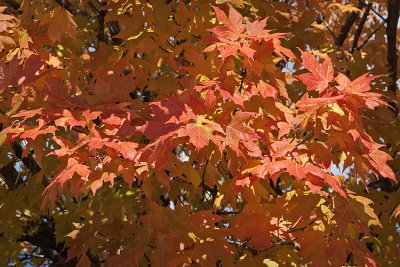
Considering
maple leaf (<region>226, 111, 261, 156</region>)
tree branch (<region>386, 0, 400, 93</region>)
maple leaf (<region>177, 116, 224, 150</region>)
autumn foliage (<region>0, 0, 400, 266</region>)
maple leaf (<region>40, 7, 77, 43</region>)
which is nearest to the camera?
maple leaf (<region>177, 116, 224, 150</region>)

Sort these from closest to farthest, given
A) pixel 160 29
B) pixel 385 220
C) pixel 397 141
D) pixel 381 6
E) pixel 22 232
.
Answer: pixel 160 29, pixel 397 141, pixel 385 220, pixel 22 232, pixel 381 6

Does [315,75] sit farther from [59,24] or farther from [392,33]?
[392,33]

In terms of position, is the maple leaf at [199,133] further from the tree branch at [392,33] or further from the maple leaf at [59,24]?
the tree branch at [392,33]

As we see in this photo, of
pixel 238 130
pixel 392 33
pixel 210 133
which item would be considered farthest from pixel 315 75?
pixel 392 33

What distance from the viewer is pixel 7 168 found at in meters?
4.29

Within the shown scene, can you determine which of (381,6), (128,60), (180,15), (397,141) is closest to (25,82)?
(128,60)

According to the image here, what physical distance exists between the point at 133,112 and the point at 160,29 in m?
0.86

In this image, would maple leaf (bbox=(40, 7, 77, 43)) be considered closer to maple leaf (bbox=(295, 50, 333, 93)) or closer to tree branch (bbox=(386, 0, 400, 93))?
maple leaf (bbox=(295, 50, 333, 93))

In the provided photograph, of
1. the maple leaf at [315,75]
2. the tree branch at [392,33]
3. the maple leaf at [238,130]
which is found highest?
the maple leaf at [315,75]

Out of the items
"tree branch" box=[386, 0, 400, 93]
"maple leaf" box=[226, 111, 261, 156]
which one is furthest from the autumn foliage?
"tree branch" box=[386, 0, 400, 93]

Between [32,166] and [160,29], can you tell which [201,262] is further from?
[32,166]

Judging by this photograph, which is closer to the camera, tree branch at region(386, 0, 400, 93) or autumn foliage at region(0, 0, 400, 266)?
autumn foliage at region(0, 0, 400, 266)

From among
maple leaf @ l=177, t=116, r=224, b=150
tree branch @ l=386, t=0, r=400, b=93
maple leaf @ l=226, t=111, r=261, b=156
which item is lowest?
tree branch @ l=386, t=0, r=400, b=93

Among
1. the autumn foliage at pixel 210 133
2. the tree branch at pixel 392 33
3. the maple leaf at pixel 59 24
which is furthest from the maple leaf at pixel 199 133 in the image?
the tree branch at pixel 392 33
